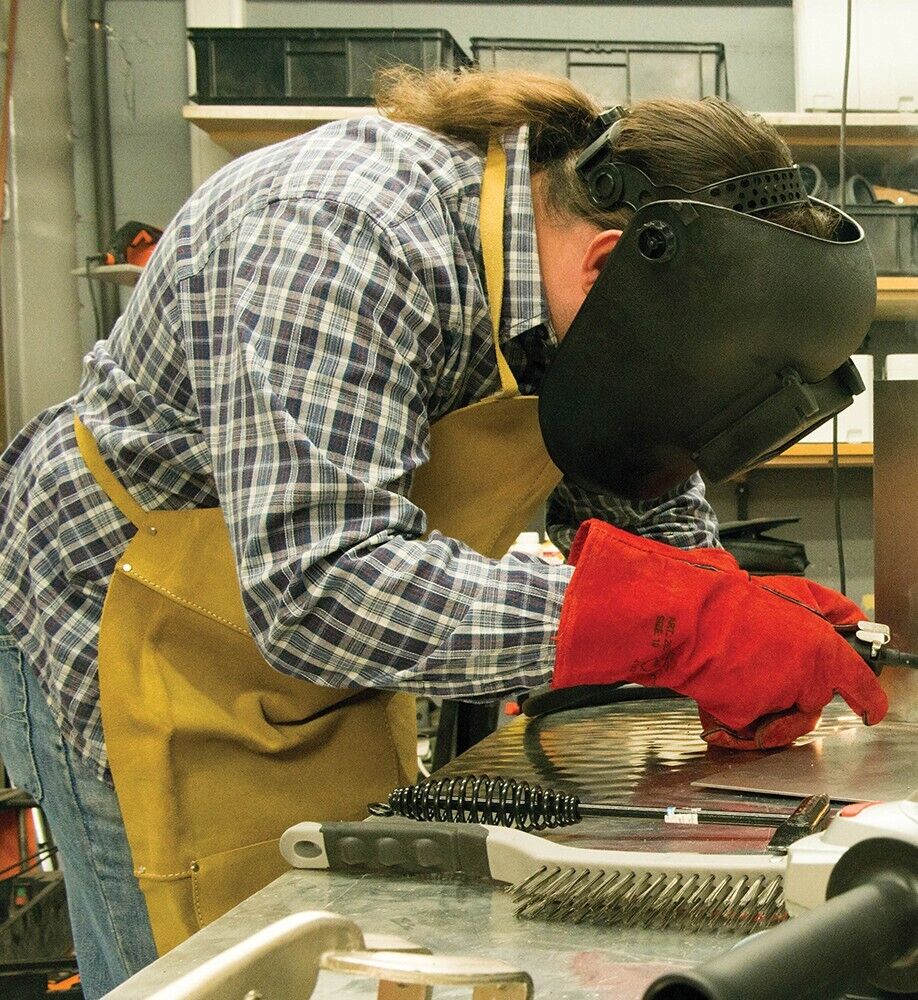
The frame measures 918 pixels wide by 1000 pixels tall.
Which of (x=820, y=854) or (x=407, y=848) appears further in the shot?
(x=407, y=848)

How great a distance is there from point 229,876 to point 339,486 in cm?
45

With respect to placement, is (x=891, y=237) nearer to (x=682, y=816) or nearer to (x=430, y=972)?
(x=682, y=816)

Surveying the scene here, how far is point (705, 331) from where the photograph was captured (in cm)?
104

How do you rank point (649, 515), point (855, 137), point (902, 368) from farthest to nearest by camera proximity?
point (855, 137)
point (649, 515)
point (902, 368)

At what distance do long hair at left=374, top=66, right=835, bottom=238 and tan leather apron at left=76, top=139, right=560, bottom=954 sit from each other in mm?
62

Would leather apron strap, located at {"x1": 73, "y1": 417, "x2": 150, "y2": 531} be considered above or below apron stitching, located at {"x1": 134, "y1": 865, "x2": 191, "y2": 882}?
above

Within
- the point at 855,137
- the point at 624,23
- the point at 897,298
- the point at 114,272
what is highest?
the point at 624,23

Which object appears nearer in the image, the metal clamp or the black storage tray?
the metal clamp

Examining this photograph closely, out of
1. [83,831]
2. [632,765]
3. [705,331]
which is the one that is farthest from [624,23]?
[83,831]

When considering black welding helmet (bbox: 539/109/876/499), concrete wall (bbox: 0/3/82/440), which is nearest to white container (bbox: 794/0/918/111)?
black welding helmet (bbox: 539/109/876/499)

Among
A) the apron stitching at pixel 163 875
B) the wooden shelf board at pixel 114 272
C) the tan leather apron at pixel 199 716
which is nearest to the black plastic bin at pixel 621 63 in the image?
the wooden shelf board at pixel 114 272

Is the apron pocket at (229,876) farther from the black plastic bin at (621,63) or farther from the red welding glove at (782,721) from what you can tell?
the black plastic bin at (621,63)

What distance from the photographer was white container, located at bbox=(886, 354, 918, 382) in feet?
4.58

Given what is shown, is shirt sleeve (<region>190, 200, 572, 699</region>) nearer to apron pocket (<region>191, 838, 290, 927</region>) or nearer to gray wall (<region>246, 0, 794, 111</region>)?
apron pocket (<region>191, 838, 290, 927</region>)
